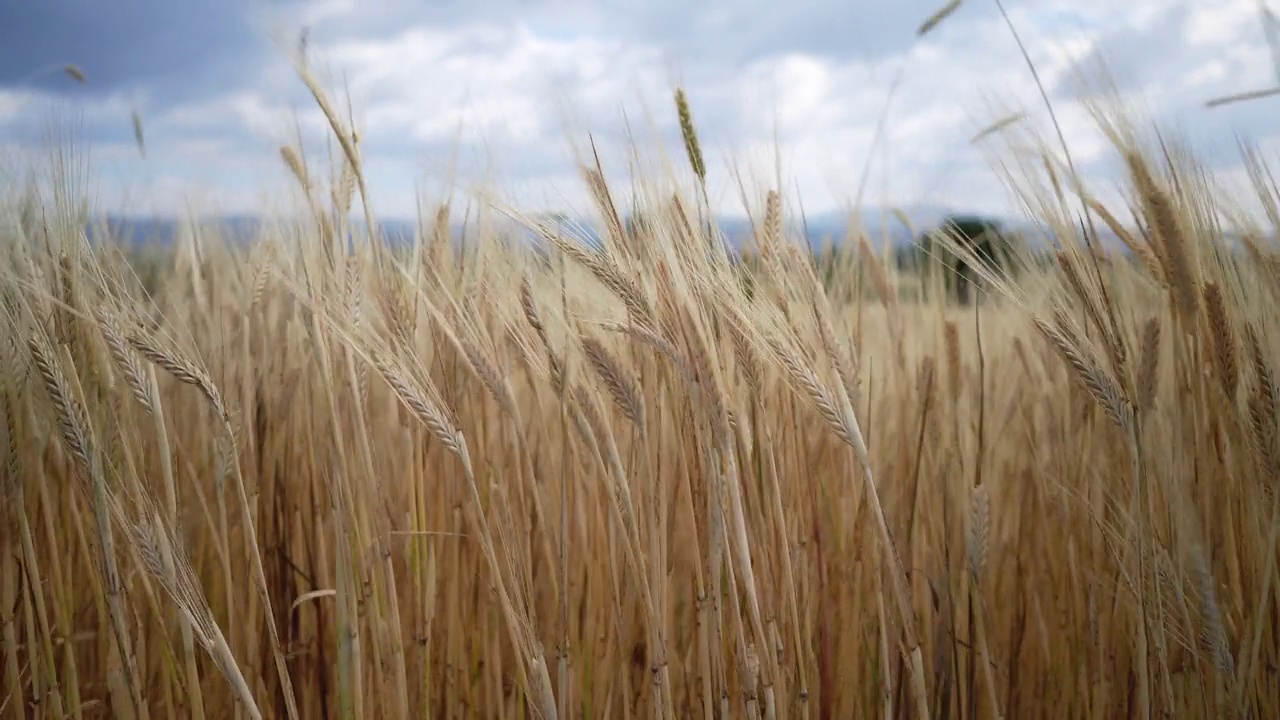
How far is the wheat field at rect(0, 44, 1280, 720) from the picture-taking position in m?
0.99

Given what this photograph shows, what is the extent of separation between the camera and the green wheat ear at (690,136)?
117 centimetres

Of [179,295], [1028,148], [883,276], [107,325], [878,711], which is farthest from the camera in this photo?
[179,295]

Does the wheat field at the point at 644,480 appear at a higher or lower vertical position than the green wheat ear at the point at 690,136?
lower

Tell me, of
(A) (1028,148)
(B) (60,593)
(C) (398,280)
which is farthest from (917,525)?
(B) (60,593)

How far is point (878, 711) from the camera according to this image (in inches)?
52.9

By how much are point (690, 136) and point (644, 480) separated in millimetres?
→ 498

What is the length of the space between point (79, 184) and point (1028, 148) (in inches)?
52.2

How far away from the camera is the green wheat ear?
1170 mm

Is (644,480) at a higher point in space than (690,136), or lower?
lower

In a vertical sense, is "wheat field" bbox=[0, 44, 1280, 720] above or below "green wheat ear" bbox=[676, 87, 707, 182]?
below

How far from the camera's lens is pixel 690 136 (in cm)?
122

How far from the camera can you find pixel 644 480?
1.20 m

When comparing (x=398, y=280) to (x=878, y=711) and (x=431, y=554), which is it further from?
(x=878, y=711)

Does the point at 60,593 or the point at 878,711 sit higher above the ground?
the point at 60,593
